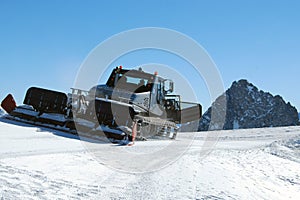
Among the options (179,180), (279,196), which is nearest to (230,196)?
(179,180)

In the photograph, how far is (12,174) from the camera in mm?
3338

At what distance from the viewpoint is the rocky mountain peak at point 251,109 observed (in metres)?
161

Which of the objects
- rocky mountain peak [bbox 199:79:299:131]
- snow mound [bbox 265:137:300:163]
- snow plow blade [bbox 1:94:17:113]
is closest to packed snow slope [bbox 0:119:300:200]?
snow mound [bbox 265:137:300:163]

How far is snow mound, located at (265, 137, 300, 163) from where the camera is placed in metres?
8.85

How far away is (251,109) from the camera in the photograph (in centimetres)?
17488

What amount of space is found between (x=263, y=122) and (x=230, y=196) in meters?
177

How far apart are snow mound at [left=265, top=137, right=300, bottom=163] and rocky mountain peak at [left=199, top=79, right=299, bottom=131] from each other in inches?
5607

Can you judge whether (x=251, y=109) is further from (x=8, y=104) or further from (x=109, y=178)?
(x=109, y=178)

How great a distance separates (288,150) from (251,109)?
574ft

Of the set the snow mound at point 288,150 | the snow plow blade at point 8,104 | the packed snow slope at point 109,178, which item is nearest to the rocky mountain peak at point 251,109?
the snow mound at point 288,150

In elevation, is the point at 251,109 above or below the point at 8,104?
above

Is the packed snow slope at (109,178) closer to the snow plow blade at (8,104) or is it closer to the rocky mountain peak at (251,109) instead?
the snow plow blade at (8,104)

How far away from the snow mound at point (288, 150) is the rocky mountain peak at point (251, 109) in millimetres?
142418

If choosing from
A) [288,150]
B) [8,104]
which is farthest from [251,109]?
[8,104]
